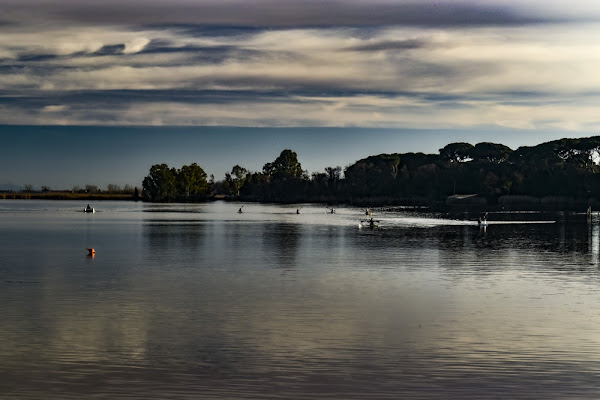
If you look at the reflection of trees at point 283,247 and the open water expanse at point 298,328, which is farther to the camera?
the reflection of trees at point 283,247

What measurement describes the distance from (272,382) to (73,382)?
170 inches

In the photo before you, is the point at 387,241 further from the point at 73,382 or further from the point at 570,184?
the point at 570,184

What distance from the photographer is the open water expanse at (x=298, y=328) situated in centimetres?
1531

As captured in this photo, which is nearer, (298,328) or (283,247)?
(298,328)

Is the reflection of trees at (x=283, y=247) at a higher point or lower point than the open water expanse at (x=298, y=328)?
higher

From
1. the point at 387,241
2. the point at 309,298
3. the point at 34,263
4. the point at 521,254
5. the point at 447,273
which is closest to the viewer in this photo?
the point at 309,298

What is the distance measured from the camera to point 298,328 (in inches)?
847

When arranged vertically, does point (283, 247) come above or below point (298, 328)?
above

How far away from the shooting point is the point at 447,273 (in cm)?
3650

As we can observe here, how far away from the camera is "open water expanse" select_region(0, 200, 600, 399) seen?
50.2 feet

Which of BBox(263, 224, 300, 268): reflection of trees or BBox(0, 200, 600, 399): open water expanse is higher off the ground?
BBox(263, 224, 300, 268): reflection of trees

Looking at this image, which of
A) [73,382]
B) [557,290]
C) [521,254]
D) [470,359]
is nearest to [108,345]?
[73,382]

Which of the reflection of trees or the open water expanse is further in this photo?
the reflection of trees

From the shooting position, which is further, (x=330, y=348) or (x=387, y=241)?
(x=387, y=241)
